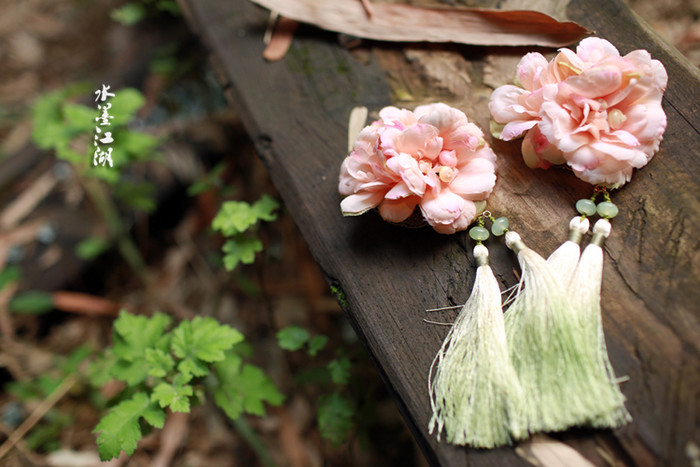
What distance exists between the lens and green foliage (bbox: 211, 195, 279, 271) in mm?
1416

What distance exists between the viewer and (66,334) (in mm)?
2168

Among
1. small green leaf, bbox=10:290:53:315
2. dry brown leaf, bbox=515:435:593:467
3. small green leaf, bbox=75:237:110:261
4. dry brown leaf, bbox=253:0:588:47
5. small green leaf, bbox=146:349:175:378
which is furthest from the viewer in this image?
small green leaf, bbox=75:237:110:261

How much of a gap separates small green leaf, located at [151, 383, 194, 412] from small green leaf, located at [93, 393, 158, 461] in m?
0.04

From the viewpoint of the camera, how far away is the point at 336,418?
4.63 ft

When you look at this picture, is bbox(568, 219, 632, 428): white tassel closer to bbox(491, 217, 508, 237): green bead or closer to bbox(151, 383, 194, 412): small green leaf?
bbox(491, 217, 508, 237): green bead

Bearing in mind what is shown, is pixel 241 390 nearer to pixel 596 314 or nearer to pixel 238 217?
pixel 238 217

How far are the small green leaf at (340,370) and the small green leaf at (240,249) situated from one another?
42cm

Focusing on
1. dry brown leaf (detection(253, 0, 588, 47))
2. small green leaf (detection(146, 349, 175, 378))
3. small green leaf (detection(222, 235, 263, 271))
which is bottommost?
small green leaf (detection(146, 349, 175, 378))

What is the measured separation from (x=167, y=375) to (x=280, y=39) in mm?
1239

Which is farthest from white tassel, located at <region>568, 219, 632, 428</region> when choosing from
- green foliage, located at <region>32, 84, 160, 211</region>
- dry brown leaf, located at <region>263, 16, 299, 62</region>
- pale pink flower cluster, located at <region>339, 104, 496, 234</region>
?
green foliage, located at <region>32, 84, 160, 211</region>

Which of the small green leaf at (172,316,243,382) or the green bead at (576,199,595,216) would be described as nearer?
the green bead at (576,199,595,216)

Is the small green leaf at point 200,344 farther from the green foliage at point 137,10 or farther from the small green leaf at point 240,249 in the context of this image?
the green foliage at point 137,10

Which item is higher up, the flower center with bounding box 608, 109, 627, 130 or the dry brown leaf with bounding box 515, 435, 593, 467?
the flower center with bounding box 608, 109, 627, 130

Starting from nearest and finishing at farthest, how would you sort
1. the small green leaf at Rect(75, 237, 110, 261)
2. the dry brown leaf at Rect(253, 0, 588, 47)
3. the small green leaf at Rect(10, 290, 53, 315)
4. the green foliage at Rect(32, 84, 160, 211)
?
the dry brown leaf at Rect(253, 0, 588, 47), the green foliage at Rect(32, 84, 160, 211), the small green leaf at Rect(10, 290, 53, 315), the small green leaf at Rect(75, 237, 110, 261)
